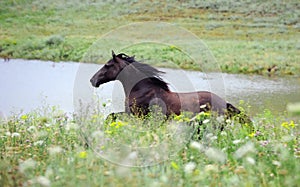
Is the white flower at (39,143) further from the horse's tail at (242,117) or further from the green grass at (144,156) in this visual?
the horse's tail at (242,117)

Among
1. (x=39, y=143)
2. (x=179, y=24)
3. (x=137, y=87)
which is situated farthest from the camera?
(x=179, y=24)

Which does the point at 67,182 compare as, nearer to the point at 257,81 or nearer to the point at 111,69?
the point at 111,69

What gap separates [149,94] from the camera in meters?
7.79

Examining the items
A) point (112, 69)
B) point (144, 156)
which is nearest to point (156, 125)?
point (144, 156)

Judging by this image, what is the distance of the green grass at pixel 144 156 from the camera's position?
3.58 m

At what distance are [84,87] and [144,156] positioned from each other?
613 cm

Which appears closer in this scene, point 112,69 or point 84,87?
point 112,69

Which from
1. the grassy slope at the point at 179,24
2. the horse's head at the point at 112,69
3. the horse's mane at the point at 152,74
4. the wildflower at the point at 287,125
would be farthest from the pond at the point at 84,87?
the wildflower at the point at 287,125

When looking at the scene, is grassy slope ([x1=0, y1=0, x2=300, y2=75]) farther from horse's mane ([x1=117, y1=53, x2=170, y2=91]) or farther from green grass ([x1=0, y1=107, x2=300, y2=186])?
green grass ([x1=0, y1=107, x2=300, y2=186])

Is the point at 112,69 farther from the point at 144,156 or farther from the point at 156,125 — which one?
the point at 144,156

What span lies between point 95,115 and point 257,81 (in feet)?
43.8

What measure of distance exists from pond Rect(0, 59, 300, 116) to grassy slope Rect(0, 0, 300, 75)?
2.68 meters

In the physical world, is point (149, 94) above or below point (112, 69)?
below

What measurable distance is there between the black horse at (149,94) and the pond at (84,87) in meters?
1.06
